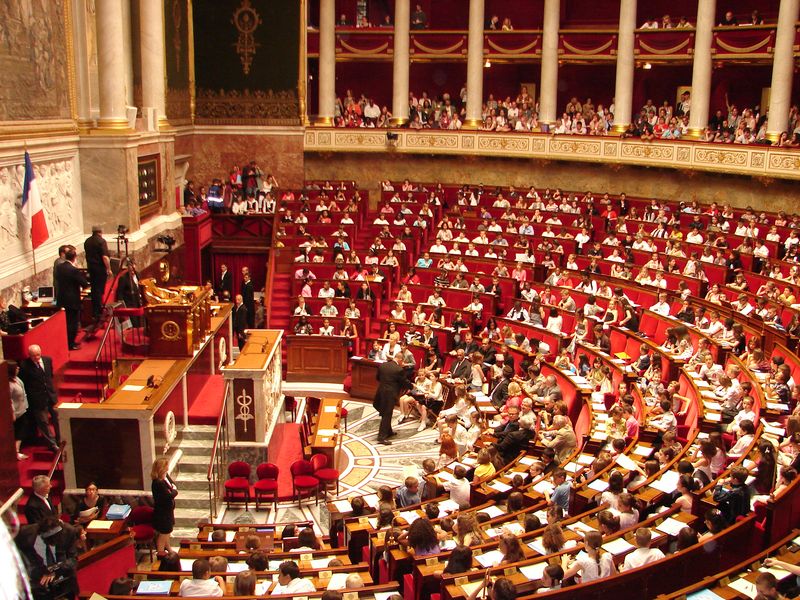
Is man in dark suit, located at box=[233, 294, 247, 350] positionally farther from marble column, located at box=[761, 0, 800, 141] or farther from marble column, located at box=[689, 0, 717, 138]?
marble column, located at box=[761, 0, 800, 141]

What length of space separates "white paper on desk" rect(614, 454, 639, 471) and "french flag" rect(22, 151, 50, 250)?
29.8ft

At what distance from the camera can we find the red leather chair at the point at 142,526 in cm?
994

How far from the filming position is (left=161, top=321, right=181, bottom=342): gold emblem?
39.3ft

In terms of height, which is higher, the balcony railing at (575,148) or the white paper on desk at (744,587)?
the balcony railing at (575,148)

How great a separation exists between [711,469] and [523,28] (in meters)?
22.7

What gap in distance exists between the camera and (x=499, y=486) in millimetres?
10078

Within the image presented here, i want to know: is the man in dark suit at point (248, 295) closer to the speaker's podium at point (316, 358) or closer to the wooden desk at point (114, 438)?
the speaker's podium at point (316, 358)

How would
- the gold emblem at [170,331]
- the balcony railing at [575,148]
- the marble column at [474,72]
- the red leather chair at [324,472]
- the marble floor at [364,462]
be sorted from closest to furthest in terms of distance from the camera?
the marble floor at [364,462], the red leather chair at [324,472], the gold emblem at [170,331], the balcony railing at [575,148], the marble column at [474,72]

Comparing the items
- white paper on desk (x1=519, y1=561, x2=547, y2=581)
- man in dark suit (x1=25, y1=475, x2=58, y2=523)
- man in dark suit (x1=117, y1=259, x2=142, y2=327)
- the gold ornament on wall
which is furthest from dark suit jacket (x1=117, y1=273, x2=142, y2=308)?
the gold ornament on wall

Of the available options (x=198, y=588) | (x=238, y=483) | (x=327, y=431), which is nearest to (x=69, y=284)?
(x=238, y=483)

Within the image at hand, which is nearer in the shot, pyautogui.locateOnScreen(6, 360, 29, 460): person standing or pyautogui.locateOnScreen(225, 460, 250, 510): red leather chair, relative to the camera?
pyautogui.locateOnScreen(6, 360, 29, 460): person standing

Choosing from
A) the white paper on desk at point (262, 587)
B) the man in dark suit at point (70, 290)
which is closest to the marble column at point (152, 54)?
the man in dark suit at point (70, 290)

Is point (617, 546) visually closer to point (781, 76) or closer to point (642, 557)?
Answer: point (642, 557)

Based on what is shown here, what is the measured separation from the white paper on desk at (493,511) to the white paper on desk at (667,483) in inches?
64.3
